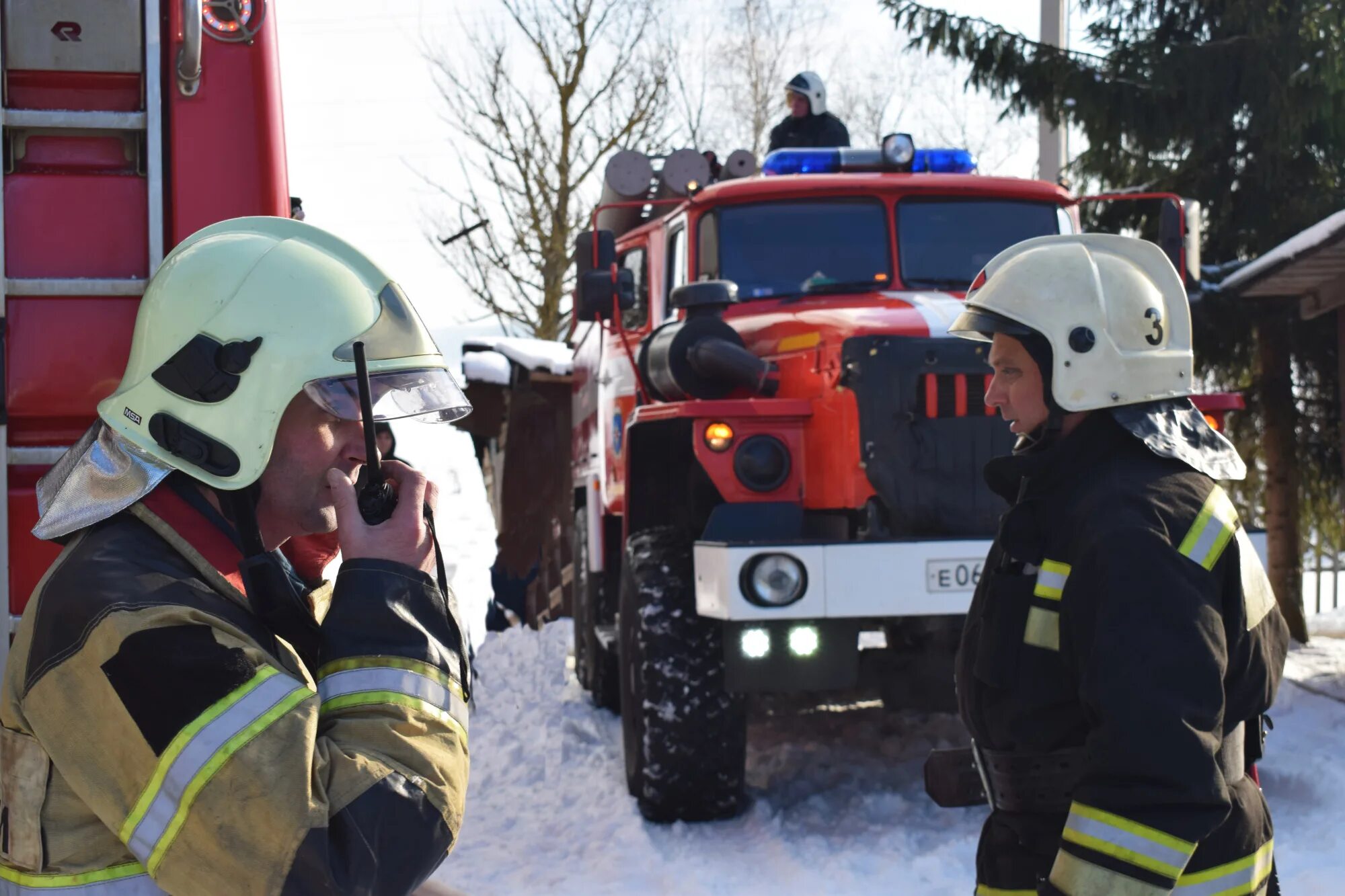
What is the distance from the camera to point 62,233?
3.25 meters

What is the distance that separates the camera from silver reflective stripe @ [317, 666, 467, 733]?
1559 millimetres

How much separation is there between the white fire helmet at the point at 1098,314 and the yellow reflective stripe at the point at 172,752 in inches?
57.7

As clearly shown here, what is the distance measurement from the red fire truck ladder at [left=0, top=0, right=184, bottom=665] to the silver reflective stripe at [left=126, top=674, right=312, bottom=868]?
1.84 metres

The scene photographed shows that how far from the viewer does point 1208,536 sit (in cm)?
216

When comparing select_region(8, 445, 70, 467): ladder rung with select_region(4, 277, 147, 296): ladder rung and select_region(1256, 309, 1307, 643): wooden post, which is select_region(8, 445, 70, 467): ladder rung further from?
select_region(1256, 309, 1307, 643): wooden post

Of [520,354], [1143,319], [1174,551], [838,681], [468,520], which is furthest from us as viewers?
[468,520]

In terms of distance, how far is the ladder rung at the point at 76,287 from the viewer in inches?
124

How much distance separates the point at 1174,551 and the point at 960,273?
443cm

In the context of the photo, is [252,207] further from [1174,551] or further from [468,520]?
[468,520]

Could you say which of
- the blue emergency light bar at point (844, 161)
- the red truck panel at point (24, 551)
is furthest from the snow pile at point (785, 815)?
the blue emergency light bar at point (844, 161)

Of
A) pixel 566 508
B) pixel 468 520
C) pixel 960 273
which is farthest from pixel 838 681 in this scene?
pixel 468 520

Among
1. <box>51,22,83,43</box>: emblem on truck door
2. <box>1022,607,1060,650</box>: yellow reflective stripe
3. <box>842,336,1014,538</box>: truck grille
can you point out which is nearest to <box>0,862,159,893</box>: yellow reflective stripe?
<box>1022,607,1060,650</box>: yellow reflective stripe

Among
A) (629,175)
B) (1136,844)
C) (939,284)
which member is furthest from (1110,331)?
(629,175)

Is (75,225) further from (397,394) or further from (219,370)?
(219,370)
